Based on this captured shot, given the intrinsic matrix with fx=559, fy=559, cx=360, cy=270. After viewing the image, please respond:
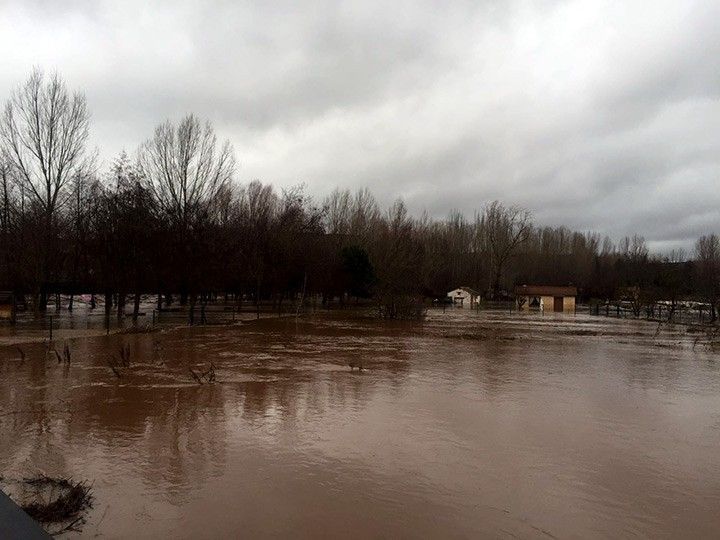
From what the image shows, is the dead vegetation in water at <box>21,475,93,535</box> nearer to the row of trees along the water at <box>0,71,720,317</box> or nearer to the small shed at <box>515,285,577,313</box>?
the row of trees along the water at <box>0,71,720,317</box>

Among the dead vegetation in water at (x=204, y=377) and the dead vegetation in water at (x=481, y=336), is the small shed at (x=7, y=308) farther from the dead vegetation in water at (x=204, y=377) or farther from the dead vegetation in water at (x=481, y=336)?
the dead vegetation in water at (x=481, y=336)

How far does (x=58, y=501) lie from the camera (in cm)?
607

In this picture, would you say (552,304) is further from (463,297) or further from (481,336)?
(481,336)

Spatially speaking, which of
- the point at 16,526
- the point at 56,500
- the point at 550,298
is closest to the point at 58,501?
the point at 56,500

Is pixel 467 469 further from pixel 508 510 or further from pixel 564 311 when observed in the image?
pixel 564 311

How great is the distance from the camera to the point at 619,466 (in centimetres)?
827

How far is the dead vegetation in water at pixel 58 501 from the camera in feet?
19.0

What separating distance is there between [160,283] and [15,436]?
26513mm

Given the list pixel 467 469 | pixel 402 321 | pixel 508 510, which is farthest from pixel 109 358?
pixel 402 321

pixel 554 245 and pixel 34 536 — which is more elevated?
pixel 554 245

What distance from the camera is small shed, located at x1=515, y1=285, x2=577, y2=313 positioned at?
211 ft

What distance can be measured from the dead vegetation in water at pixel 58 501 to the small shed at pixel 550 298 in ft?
200

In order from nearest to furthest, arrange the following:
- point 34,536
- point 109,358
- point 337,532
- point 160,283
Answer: point 34,536 → point 337,532 → point 109,358 → point 160,283

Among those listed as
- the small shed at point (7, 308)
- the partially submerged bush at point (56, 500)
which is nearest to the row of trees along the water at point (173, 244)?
the small shed at point (7, 308)
